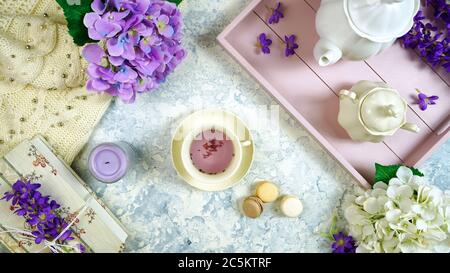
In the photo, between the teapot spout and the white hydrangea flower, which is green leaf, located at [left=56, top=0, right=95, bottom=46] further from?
the white hydrangea flower

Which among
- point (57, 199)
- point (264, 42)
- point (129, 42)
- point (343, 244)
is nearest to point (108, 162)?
point (57, 199)

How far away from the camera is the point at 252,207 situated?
39.1 inches

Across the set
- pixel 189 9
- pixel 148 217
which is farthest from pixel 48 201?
pixel 189 9

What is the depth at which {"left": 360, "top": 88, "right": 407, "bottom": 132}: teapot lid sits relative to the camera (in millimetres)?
894

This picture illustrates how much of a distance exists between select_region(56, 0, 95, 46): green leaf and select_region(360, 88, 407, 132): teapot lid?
0.51m

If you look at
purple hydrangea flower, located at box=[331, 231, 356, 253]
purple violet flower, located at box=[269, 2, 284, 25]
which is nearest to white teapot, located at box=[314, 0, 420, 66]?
purple violet flower, located at box=[269, 2, 284, 25]

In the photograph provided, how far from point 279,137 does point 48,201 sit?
1.58 ft

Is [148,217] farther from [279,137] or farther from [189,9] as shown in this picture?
[189,9]

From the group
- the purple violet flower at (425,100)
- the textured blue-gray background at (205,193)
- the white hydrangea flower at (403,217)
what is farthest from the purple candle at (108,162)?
the purple violet flower at (425,100)

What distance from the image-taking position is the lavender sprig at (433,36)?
96 centimetres

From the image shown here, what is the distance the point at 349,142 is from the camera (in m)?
1.00

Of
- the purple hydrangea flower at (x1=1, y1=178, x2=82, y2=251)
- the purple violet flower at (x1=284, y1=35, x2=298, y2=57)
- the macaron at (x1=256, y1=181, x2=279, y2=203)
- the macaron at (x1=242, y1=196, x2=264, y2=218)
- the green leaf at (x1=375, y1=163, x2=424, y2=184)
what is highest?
the purple violet flower at (x1=284, y1=35, x2=298, y2=57)

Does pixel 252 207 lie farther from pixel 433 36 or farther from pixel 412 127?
pixel 433 36

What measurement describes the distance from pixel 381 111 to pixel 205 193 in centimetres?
39
